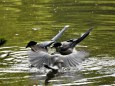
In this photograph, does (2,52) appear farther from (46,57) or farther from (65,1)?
(65,1)

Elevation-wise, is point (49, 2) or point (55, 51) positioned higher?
point (55, 51)

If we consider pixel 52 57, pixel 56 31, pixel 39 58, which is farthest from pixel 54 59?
pixel 56 31

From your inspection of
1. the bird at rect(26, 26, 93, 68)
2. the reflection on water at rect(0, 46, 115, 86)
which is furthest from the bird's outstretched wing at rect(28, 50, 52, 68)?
the reflection on water at rect(0, 46, 115, 86)

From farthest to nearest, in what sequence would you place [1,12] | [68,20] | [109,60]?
[1,12]
[68,20]
[109,60]

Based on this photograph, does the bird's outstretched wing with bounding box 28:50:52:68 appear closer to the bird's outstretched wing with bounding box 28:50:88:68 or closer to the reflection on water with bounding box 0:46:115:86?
the bird's outstretched wing with bounding box 28:50:88:68

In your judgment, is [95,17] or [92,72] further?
[95,17]

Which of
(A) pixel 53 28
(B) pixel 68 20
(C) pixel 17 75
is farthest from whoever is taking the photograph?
(B) pixel 68 20

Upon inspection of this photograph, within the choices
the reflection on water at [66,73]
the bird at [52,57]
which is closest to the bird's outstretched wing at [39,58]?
the bird at [52,57]

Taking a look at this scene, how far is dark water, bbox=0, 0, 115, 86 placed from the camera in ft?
30.0

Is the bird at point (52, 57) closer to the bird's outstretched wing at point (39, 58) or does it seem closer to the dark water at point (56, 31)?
the bird's outstretched wing at point (39, 58)

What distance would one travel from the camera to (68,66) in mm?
9336

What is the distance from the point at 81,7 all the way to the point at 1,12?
2.89 meters

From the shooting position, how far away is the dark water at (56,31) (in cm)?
913

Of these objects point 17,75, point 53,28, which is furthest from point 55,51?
point 53,28
